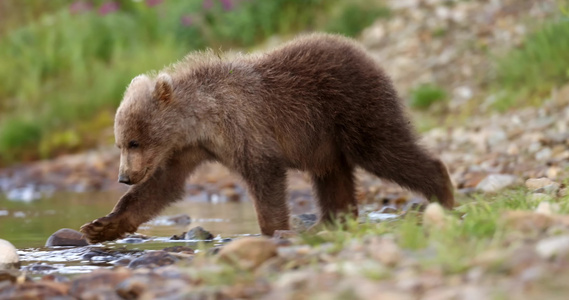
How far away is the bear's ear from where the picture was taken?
6.17 meters

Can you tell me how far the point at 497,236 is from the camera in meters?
3.93

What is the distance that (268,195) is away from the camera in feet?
19.9

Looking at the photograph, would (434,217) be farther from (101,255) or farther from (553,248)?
(101,255)

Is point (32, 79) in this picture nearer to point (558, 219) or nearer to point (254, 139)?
point (254, 139)

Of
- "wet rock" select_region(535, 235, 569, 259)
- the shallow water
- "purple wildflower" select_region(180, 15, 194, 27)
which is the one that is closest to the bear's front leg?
the shallow water

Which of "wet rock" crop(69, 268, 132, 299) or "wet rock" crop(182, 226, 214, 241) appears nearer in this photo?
"wet rock" crop(69, 268, 132, 299)

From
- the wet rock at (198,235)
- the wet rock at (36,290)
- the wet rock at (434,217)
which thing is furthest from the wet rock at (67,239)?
the wet rock at (434,217)

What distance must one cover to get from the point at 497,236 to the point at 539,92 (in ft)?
22.2

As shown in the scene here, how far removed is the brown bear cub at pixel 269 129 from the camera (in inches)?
242

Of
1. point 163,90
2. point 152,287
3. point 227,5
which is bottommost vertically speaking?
point 152,287

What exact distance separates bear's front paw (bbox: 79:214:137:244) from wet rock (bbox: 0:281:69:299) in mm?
2082

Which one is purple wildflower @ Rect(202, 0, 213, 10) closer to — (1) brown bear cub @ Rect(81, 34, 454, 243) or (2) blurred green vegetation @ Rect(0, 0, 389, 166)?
(2) blurred green vegetation @ Rect(0, 0, 389, 166)

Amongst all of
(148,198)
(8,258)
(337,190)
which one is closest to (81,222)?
(148,198)

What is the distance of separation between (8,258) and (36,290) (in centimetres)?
139
